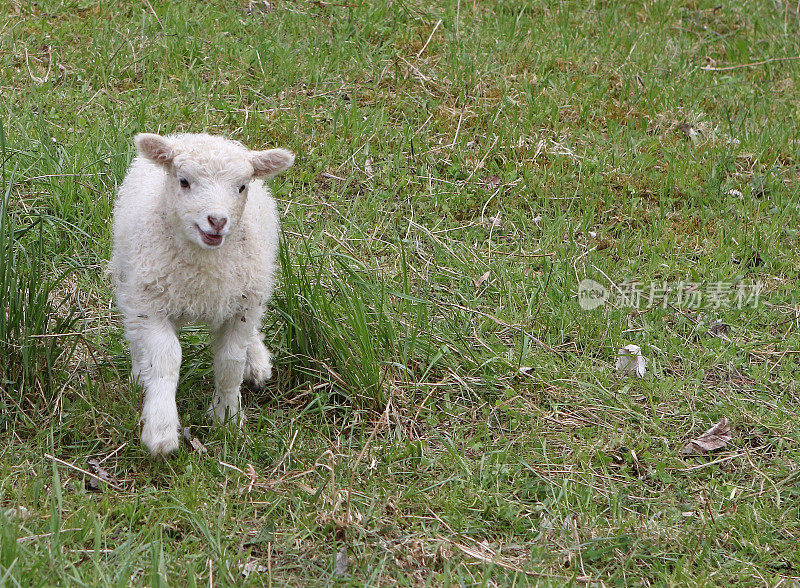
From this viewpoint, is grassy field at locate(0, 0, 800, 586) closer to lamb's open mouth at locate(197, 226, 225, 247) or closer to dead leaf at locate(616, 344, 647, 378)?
dead leaf at locate(616, 344, 647, 378)

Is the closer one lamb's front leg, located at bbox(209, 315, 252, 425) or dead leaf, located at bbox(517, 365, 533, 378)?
lamb's front leg, located at bbox(209, 315, 252, 425)

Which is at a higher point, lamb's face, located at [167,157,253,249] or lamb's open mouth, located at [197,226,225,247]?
lamb's face, located at [167,157,253,249]

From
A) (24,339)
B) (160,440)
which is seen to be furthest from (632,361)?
(24,339)

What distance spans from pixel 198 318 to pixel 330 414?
820 mm

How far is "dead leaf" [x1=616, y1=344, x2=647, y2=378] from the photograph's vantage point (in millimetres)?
5199

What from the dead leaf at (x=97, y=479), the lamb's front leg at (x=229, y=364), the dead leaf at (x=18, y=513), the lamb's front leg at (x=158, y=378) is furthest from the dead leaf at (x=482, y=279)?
the dead leaf at (x=18, y=513)

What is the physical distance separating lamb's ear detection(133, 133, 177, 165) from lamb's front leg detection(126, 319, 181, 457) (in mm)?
663

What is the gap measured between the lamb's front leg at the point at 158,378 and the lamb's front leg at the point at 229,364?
250mm

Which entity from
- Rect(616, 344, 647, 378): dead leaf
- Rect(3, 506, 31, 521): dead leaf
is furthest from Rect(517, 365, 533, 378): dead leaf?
Rect(3, 506, 31, 521): dead leaf

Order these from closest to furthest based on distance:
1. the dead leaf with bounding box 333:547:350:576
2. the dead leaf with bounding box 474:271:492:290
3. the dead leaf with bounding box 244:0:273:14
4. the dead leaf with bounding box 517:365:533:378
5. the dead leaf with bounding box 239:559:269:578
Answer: the dead leaf with bounding box 239:559:269:578 < the dead leaf with bounding box 333:547:350:576 < the dead leaf with bounding box 517:365:533:378 < the dead leaf with bounding box 474:271:492:290 < the dead leaf with bounding box 244:0:273:14

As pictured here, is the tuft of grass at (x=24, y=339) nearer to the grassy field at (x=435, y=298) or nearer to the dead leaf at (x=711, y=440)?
the grassy field at (x=435, y=298)

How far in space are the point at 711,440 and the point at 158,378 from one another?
98.8 inches

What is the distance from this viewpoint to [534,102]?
7.31 meters

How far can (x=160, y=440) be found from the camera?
4.03 meters
